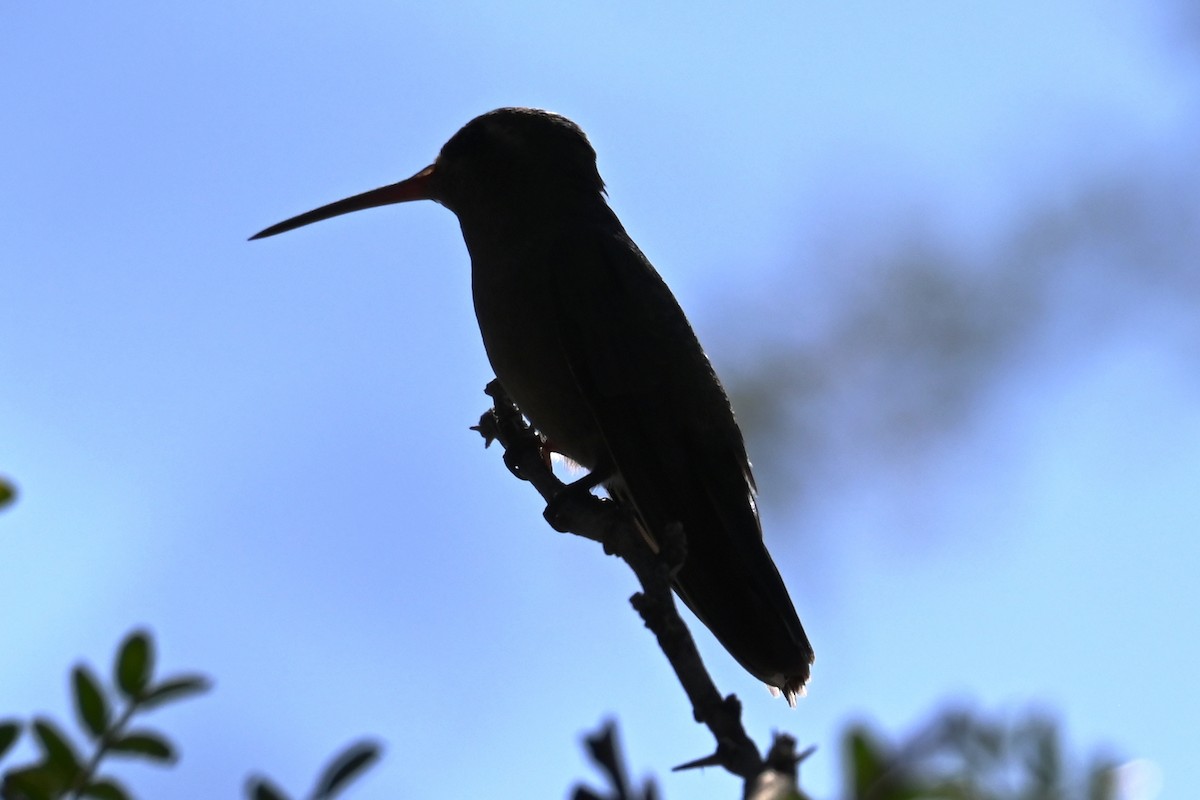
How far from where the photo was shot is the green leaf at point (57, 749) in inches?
78.4

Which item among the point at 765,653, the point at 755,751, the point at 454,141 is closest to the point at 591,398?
the point at 765,653

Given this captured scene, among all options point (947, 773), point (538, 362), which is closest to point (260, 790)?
point (947, 773)

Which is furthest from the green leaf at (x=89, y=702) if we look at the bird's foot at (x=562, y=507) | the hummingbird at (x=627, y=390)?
the hummingbird at (x=627, y=390)

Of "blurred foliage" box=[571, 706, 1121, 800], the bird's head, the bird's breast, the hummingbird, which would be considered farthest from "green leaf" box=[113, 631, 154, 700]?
the bird's head

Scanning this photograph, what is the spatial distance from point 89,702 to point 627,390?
13.2 feet

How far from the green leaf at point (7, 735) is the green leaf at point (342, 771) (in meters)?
0.49

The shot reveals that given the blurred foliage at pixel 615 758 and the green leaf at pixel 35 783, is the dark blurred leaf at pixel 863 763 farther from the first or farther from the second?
the green leaf at pixel 35 783

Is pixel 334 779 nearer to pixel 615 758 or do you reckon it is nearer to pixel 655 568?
pixel 615 758

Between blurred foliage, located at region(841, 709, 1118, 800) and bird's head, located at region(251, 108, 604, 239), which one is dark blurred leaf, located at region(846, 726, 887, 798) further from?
bird's head, located at region(251, 108, 604, 239)

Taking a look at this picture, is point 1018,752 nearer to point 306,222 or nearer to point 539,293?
point 539,293

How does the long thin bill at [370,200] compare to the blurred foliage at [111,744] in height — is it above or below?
above

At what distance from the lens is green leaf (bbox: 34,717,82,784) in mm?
1990

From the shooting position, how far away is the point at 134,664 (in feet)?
7.08

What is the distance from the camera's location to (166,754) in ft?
6.91
